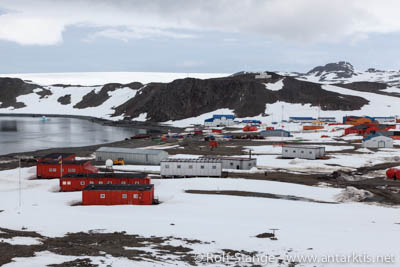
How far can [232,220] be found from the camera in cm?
3136

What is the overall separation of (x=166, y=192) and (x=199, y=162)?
417 inches

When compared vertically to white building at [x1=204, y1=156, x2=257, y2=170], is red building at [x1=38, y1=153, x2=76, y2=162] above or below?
above

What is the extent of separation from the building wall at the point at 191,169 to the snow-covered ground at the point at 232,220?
7.37 m

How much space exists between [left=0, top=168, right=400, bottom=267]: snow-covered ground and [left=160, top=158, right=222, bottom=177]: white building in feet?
24.4

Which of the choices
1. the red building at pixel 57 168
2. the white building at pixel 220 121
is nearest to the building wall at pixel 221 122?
the white building at pixel 220 121

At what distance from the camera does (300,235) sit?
2662 centimetres

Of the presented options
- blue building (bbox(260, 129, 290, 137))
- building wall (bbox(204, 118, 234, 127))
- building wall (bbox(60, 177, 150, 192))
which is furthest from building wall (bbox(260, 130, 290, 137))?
building wall (bbox(60, 177, 150, 192))

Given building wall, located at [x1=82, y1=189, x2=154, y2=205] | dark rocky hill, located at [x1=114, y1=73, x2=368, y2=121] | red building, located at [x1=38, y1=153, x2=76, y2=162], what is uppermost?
dark rocky hill, located at [x1=114, y1=73, x2=368, y2=121]

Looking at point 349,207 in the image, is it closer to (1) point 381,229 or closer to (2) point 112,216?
(1) point 381,229

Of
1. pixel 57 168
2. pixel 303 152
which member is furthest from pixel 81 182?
pixel 303 152

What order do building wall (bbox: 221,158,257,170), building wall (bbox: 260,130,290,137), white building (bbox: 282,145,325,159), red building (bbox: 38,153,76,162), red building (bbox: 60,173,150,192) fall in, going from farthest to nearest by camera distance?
building wall (bbox: 260,130,290,137) → white building (bbox: 282,145,325,159) → building wall (bbox: 221,158,257,170) → red building (bbox: 38,153,76,162) → red building (bbox: 60,173,150,192)

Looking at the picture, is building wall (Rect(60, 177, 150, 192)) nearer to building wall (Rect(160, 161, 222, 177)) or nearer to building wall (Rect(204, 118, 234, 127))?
building wall (Rect(160, 161, 222, 177))

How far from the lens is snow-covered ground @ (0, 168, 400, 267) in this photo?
24281 millimetres

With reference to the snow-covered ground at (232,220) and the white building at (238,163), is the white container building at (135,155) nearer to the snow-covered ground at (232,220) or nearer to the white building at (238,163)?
the white building at (238,163)
